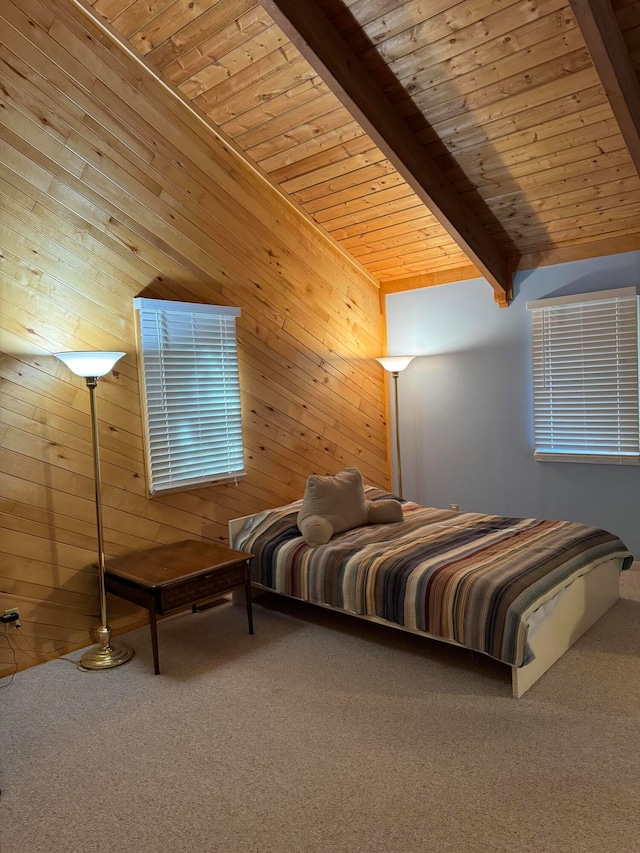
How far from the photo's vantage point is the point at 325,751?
2549 mm

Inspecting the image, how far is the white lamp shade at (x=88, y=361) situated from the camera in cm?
320

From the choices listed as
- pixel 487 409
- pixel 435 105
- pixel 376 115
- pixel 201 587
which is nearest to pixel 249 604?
pixel 201 587

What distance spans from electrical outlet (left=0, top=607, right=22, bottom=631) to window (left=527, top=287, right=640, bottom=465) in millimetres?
3801

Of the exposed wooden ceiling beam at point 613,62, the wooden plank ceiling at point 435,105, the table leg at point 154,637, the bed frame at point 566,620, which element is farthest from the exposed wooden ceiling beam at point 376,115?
the table leg at point 154,637

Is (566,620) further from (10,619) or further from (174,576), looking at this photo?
(10,619)

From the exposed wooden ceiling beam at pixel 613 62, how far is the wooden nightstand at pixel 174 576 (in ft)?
10.3

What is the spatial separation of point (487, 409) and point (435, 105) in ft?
8.16

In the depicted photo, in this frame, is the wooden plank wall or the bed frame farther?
the wooden plank wall

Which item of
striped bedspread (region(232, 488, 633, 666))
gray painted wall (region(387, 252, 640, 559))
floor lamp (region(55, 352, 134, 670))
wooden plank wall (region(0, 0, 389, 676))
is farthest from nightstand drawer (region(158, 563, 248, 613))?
Answer: gray painted wall (region(387, 252, 640, 559))

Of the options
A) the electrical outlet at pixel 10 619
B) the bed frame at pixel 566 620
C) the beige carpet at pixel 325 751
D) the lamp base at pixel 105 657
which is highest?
the electrical outlet at pixel 10 619

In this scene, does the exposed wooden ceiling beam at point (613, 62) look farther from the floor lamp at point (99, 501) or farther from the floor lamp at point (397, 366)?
the floor lamp at point (99, 501)

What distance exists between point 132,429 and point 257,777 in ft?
7.24

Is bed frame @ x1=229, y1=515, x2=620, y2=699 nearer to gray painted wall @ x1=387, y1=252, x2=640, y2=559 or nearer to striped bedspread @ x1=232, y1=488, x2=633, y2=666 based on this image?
striped bedspread @ x1=232, y1=488, x2=633, y2=666

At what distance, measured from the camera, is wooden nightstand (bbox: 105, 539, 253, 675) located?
10.8ft
